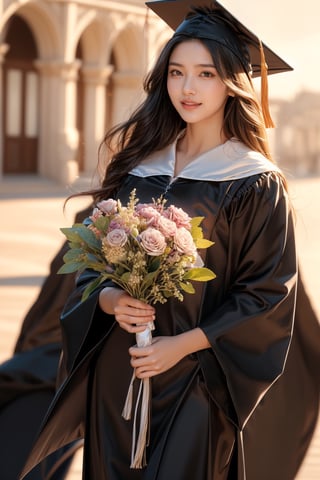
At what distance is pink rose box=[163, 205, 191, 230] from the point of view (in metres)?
3.17

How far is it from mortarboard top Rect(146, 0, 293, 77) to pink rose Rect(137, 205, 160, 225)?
70 centimetres

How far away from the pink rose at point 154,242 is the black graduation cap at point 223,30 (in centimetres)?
82

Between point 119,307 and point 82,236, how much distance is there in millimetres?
253

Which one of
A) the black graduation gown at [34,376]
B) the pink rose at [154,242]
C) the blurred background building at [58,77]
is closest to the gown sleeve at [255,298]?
the pink rose at [154,242]

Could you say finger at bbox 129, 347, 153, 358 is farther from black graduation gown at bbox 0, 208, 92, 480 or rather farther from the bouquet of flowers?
black graduation gown at bbox 0, 208, 92, 480

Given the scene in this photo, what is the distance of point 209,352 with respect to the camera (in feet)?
11.2

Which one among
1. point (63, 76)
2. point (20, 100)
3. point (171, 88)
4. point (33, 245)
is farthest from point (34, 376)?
point (20, 100)

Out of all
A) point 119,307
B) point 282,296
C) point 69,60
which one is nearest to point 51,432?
point 119,307

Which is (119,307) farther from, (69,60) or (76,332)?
(69,60)

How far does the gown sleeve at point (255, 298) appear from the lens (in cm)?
335

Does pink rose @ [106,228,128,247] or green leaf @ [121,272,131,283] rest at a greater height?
pink rose @ [106,228,128,247]

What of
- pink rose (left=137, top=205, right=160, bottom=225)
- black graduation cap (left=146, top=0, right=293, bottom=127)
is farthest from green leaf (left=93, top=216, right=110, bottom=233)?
black graduation cap (left=146, top=0, right=293, bottom=127)

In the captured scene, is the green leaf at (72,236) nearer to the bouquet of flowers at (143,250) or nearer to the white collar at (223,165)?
the bouquet of flowers at (143,250)

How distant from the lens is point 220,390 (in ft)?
11.1
